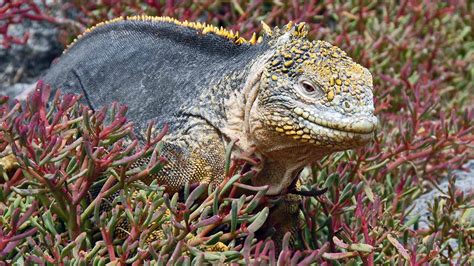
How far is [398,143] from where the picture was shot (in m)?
5.06

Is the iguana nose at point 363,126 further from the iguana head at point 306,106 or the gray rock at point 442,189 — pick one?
the gray rock at point 442,189

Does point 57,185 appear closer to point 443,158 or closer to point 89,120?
point 89,120

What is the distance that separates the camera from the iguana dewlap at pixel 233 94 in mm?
3508

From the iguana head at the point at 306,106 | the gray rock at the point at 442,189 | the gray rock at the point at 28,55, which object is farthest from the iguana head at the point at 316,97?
the gray rock at the point at 28,55

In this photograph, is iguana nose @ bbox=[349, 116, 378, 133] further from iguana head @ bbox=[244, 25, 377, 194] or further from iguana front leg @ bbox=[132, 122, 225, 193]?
iguana front leg @ bbox=[132, 122, 225, 193]

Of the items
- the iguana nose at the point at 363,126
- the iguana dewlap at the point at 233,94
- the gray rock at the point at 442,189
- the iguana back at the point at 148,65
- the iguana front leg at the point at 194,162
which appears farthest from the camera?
the gray rock at the point at 442,189

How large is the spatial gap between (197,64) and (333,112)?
41.4 inches

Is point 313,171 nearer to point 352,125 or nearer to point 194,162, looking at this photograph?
point 194,162

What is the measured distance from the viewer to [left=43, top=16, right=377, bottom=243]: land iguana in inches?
138

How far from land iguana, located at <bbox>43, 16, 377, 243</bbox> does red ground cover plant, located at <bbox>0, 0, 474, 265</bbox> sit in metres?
0.17

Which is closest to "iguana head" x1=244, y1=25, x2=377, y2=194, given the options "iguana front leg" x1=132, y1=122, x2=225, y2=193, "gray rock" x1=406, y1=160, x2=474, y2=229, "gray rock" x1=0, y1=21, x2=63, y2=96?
"iguana front leg" x1=132, y1=122, x2=225, y2=193

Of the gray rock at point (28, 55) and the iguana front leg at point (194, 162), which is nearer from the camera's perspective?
the iguana front leg at point (194, 162)

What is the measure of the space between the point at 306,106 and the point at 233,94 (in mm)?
469

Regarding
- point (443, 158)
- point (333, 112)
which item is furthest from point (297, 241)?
point (443, 158)
